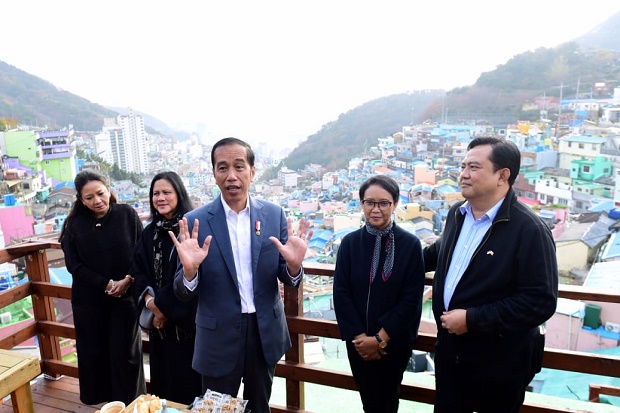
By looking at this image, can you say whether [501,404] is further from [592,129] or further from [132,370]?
[592,129]

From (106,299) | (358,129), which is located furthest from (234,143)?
(358,129)

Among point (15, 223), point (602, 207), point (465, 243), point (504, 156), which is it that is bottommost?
point (602, 207)

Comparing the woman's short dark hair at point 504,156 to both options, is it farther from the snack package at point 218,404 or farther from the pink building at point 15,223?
the pink building at point 15,223

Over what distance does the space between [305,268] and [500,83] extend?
4634 cm

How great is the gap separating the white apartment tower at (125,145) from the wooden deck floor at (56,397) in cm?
3605

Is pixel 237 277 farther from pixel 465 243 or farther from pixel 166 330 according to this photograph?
pixel 465 243

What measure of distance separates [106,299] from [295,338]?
107cm

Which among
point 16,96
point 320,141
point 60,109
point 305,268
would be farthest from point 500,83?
point 305,268

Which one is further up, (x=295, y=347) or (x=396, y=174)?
(x=295, y=347)

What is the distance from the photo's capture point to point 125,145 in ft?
124

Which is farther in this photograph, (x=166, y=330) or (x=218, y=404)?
(x=166, y=330)

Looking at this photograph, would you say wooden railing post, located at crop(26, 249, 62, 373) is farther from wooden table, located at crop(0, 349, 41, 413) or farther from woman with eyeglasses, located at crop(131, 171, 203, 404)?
woman with eyeglasses, located at crop(131, 171, 203, 404)

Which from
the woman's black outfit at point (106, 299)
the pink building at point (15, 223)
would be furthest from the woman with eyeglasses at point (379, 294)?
the pink building at point (15, 223)

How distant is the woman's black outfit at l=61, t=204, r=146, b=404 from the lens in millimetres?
2320
